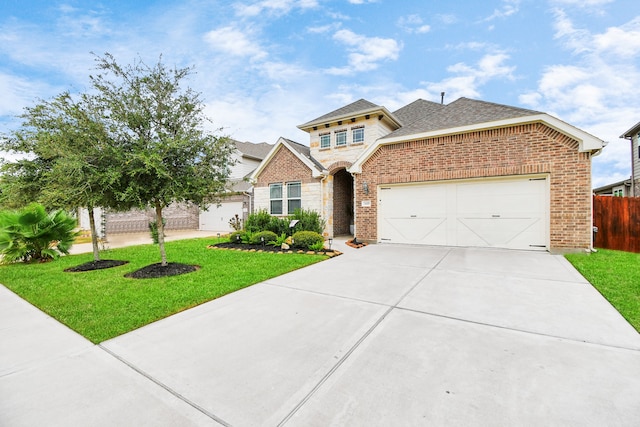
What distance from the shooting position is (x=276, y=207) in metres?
14.1

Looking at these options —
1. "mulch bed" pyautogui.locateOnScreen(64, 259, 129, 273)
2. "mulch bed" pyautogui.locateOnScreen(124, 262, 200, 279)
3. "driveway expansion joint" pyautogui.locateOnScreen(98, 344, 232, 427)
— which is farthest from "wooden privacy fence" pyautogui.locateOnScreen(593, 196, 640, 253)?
"mulch bed" pyautogui.locateOnScreen(64, 259, 129, 273)

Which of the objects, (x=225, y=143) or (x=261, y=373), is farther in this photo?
(x=225, y=143)

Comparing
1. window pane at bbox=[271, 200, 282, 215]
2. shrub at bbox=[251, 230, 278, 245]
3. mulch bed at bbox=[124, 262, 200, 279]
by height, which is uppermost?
window pane at bbox=[271, 200, 282, 215]

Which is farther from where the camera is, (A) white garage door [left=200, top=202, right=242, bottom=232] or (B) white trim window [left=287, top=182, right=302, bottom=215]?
(A) white garage door [left=200, top=202, right=242, bottom=232]

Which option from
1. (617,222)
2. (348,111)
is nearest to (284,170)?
(348,111)

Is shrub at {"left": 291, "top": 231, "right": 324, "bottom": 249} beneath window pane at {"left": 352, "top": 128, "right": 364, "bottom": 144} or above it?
beneath

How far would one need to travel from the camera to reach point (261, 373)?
241 centimetres

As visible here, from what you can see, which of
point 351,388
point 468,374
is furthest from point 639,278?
point 351,388

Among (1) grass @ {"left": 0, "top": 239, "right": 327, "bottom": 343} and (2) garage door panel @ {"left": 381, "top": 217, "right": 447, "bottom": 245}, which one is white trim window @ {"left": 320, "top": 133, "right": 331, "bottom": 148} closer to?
(2) garage door panel @ {"left": 381, "top": 217, "right": 447, "bottom": 245}

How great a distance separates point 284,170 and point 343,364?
1194cm

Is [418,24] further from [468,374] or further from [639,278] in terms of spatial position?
[468,374]

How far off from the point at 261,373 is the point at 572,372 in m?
2.72

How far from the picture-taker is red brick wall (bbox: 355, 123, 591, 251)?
768 cm

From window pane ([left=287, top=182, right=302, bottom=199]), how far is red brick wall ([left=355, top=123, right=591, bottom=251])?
428 cm
